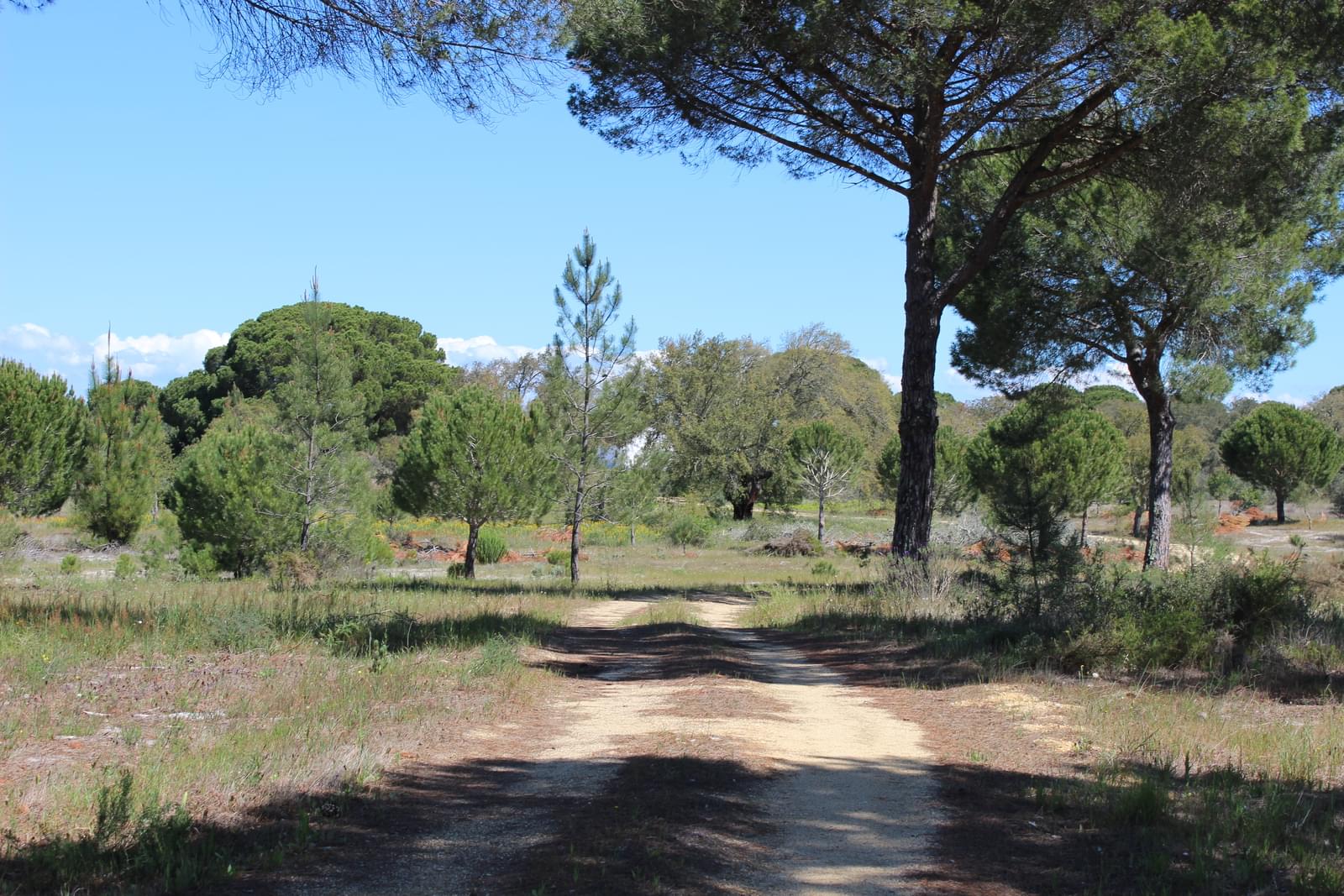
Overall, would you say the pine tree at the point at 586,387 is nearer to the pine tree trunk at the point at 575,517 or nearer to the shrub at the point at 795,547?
the pine tree trunk at the point at 575,517

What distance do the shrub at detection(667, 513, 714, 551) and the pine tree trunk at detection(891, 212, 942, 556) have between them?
1069 inches

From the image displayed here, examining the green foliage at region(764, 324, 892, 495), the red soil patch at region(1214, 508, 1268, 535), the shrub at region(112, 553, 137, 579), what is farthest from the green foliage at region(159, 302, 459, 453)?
the red soil patch at region(1214, 508, 1268, 535)

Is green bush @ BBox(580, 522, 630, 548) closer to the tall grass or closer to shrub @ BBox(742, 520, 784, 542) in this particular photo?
shrub @ BBox(742, 520, 784, 542)

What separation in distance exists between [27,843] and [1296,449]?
59.1 m

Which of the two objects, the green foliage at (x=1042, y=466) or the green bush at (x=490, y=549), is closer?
the green foliage at (x=1042, y=466)

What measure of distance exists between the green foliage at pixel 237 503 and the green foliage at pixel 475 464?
9.84 ft

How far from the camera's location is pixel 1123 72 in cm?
1354

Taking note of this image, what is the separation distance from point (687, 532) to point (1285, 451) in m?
32.0

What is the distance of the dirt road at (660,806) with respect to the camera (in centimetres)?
426

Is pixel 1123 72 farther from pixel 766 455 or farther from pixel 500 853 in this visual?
pixel 766 455

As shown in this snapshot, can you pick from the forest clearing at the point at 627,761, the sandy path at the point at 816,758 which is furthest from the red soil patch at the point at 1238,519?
the sandy path at the point at 816,758

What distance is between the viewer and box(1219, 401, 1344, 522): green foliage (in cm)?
5178

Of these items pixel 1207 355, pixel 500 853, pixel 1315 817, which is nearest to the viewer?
pixel 500 853

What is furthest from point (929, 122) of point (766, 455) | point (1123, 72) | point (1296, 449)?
point (1296, 449)
